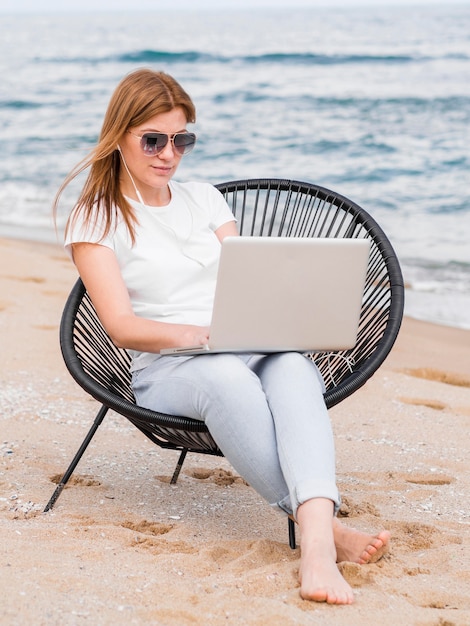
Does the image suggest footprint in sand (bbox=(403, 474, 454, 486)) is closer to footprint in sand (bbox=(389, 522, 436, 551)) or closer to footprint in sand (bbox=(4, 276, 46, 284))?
footprint in sand (bbox=(389, 522, 436, 551))

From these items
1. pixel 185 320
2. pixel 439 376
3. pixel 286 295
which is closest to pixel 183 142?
pixel 185 320

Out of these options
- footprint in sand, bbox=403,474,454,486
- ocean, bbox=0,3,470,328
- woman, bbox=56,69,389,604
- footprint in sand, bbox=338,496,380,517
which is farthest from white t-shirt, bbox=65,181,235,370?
footprint in sand, bbox=403,474,454,486

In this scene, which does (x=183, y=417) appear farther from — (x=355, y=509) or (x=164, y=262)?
(x=355, y=509)

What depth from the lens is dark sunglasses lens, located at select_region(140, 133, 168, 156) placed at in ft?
7.17

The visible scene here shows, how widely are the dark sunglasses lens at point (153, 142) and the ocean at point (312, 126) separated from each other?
0.31 metres

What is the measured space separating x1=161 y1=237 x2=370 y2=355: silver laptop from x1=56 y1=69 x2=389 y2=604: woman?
6 centimetres

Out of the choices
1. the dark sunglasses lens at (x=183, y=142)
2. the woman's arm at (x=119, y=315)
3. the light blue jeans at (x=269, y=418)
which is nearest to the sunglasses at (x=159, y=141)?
the dark sunglasses lens at (x=183, y=142)

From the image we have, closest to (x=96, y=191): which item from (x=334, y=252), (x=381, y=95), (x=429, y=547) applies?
(x=334, y=252)

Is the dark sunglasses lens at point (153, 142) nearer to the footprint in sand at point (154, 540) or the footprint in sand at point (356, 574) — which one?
the footprint in sand at point (154, 540)

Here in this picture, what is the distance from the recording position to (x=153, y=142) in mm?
2191

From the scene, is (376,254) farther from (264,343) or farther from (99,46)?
(99,46)

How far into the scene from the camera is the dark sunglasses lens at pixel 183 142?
221 centimetres

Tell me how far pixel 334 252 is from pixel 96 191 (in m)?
0.68

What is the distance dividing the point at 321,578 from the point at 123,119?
119 centimetres
